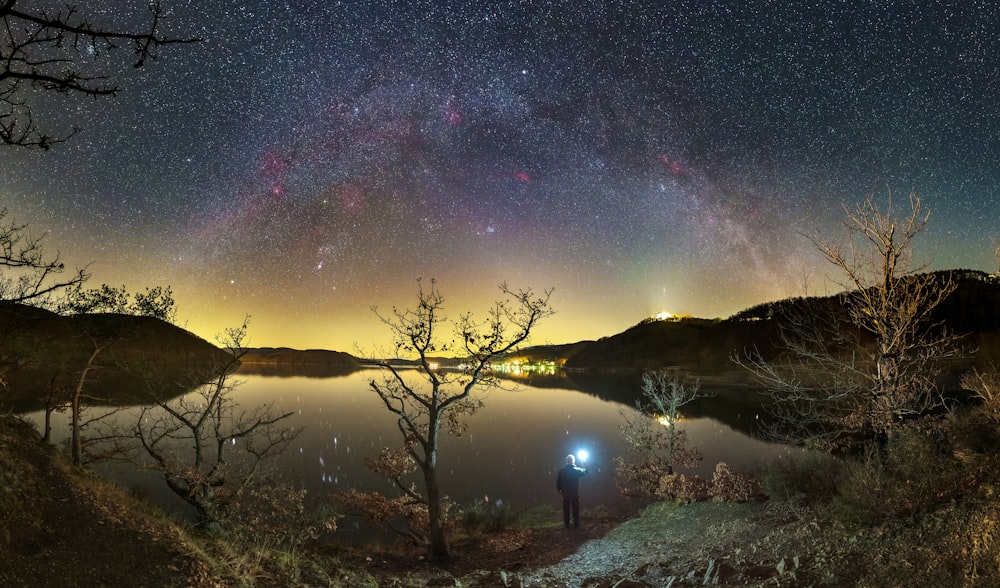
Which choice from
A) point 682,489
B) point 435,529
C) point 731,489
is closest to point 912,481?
point 731,489

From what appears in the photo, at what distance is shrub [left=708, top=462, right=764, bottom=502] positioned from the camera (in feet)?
57.8

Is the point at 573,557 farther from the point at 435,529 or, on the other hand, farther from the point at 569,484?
the point at 435,529

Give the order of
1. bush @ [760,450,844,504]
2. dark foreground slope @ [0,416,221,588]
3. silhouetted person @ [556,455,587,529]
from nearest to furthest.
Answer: dark foreground slope @ [0,416,221,588] < bush @ [760,450,844,504] < silhouetted person @ [556,455,587,529]

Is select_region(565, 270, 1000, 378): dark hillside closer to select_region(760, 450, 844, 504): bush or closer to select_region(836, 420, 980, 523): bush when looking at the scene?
select_region(760, 450, 844, 504): bush

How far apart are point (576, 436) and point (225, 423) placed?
36.5 m

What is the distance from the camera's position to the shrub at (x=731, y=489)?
1761cm

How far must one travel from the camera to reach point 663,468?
24016mm

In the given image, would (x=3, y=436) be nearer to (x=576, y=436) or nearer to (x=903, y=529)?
(x=903, y=529)

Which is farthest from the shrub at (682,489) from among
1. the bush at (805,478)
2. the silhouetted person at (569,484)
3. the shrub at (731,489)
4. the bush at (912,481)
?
the bush at (912,481)

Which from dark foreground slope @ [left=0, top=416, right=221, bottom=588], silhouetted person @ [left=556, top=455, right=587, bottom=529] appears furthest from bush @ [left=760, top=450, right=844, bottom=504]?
dark foreground slope @ [left=0, top=416, right=221, bottom=588]

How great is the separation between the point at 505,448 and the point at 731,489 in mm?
33092

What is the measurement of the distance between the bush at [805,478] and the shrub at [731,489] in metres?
2.17

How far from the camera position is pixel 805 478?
1439 centimetres

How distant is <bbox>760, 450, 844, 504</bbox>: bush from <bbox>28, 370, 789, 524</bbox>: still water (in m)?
9.70
